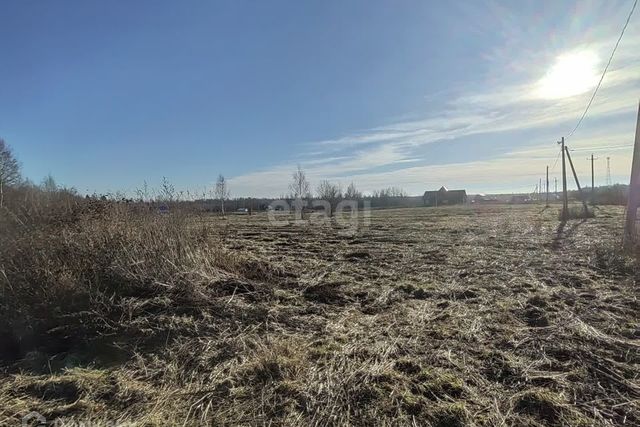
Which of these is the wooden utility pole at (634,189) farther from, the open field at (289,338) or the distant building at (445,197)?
the distant building at (445,197)

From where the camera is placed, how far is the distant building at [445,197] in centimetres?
7888

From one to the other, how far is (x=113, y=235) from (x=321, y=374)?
3.80 metres

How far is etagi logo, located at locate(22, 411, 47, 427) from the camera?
2.43 meters

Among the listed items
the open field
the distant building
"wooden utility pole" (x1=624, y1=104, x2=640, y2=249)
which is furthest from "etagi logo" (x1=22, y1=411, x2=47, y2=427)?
the distant building

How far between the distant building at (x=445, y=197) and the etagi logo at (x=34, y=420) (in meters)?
79.1

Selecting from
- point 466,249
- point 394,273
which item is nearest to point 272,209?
point 466,249

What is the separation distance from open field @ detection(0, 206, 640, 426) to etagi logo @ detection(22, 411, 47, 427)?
0.20 ft

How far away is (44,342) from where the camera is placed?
375 cm

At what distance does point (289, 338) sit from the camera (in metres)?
3.69

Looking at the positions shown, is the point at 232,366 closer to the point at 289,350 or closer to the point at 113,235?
the point at 289,350

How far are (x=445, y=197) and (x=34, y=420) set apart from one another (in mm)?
83394

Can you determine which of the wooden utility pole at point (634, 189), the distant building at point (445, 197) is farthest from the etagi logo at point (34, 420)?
the distant building at point (445, 197)

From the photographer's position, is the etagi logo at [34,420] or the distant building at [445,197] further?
the distant building at [445,197]

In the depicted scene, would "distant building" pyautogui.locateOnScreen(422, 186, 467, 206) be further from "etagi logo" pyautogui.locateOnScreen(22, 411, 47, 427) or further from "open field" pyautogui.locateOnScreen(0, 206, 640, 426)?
"etagi logo" pyautogui.locateOnScreen(22, 411, 47, 427)
